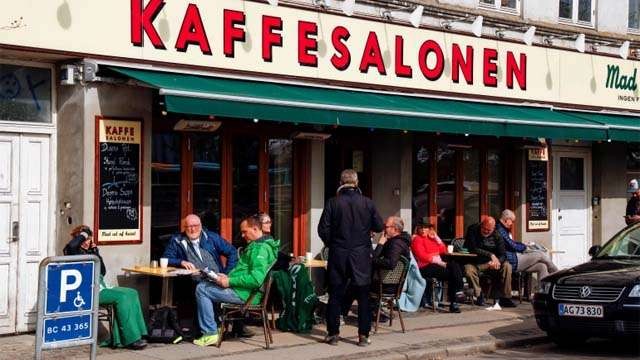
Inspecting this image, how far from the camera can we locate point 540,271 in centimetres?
1511

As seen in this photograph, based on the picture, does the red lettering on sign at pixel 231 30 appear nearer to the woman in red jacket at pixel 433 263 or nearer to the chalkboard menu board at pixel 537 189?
the woman in red jacket at pixel 433 263

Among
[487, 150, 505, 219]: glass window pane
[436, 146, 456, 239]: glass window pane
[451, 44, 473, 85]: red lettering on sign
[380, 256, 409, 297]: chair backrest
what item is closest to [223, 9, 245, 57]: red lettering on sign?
[380, 256, 409, 297]: chair backrest

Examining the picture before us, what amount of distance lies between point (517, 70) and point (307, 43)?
450 cm

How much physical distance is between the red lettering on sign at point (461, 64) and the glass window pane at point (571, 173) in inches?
138

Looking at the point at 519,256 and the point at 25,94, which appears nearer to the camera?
the point at 25,94

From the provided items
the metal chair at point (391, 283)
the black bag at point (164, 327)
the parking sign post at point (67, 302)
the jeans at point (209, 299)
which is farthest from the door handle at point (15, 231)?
the metal chair at point (391, 283)

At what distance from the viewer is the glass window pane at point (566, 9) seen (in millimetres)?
18284

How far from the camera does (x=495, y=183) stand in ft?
56.9

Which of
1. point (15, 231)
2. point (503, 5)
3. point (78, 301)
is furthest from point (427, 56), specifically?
point (78, 301)

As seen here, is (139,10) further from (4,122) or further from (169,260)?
(169,260)

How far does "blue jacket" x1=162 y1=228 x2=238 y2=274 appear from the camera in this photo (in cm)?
1162

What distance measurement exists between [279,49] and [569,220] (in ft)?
25.6

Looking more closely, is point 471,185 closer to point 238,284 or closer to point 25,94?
point 238,284

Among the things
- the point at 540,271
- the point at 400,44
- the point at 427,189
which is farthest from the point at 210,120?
the point at 540,271
